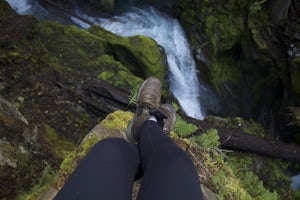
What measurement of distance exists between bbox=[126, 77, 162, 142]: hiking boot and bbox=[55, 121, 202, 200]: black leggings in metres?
0.46

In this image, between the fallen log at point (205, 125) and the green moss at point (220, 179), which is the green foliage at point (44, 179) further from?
the fallen log at point (205, 125)

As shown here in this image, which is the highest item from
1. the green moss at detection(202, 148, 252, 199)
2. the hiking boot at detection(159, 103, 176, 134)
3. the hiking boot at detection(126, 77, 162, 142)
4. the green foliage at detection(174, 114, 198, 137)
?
the hiking boot at detection(126, 77, 162, 142)

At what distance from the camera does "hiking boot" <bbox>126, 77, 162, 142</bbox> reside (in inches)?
139

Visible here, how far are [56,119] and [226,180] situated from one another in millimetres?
3366

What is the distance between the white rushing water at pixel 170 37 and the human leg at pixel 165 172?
569 centimetres

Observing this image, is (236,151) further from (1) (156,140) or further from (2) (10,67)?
(2) (10,67)

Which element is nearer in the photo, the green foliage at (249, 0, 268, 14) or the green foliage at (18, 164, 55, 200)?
the green foliage at (18, 164, 55, 200)

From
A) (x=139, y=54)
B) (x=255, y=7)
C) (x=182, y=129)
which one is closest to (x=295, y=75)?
(x=255, y=7)

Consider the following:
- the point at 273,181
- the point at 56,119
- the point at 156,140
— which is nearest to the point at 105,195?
the point at 156,140

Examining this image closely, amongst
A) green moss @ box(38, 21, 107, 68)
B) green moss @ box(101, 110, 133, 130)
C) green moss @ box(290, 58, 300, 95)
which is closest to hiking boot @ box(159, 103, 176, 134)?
green moss @ box(101, 110, 133, 130)

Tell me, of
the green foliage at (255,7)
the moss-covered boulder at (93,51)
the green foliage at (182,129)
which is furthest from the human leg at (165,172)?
the green foliage at (255,7)

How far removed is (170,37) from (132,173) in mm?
7418

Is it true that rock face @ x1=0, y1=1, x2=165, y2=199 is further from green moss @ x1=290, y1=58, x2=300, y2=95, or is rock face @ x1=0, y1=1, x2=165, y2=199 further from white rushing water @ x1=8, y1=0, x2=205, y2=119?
green moss @ x1=290, y1=58, x2=300, y2=95

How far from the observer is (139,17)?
10.0 meters
